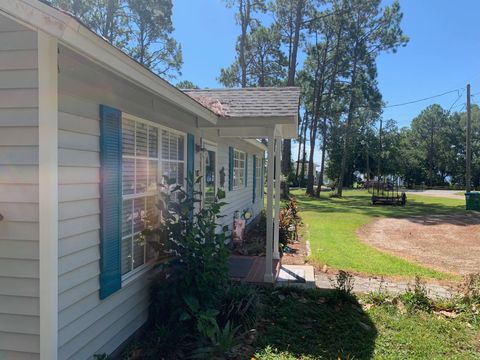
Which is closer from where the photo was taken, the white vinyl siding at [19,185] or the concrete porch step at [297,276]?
the white vinyl siding at [19,185]

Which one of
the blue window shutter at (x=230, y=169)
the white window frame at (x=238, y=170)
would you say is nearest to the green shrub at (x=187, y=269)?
the blue window shutter at (x=230, y=169)

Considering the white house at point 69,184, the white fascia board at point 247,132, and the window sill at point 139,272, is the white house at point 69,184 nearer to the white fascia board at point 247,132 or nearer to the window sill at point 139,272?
the window sill at point 139,272

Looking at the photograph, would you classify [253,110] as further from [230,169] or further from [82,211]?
[82,211]

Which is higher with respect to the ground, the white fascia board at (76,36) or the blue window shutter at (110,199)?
the white fascia board at (76,36)

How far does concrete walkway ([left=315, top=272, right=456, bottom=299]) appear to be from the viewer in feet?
18.8

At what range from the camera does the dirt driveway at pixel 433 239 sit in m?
8.18

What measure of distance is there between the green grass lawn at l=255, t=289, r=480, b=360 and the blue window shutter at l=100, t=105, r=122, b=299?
1599mm

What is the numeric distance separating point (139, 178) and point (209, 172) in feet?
10.9

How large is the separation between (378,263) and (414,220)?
8549 mm

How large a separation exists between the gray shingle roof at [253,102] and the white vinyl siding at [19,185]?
313 cm

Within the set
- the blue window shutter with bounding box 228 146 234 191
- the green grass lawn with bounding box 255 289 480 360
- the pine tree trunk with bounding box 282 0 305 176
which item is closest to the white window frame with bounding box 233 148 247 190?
the blue window shutter with bounding box 228 146 234 191

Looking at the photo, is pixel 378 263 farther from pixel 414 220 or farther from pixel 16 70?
pixel 414 220

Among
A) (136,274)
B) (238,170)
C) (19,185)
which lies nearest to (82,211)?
(19,185)

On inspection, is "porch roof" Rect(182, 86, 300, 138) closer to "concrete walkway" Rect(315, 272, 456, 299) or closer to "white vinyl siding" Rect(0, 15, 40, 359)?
"concrete walkway" Rect(315, 272, 456, 299)
